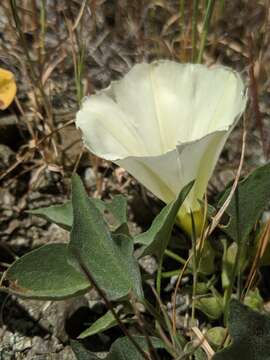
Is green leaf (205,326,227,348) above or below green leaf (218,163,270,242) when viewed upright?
below

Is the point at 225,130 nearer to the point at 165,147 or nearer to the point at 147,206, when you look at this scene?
the point at 165,147

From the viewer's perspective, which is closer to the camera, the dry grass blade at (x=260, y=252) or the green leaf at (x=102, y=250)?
the green leaf at (x=102, y=250)

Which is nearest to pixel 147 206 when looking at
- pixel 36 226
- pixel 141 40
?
pixel 36 226

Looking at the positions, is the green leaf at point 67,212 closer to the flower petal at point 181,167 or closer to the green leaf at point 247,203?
the flower petal at point 181,167

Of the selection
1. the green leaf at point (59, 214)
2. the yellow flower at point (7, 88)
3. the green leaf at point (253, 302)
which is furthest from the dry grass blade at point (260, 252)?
the yellow flower at point (7, 88)

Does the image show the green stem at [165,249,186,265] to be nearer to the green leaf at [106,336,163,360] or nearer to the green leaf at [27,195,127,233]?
the green leaf at [27,195,127,233]

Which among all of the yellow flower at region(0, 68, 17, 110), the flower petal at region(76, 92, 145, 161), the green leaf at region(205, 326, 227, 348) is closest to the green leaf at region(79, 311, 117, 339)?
the green leaf at region(205, 326, 227, 348)

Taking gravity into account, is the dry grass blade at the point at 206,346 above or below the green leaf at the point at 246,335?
below
